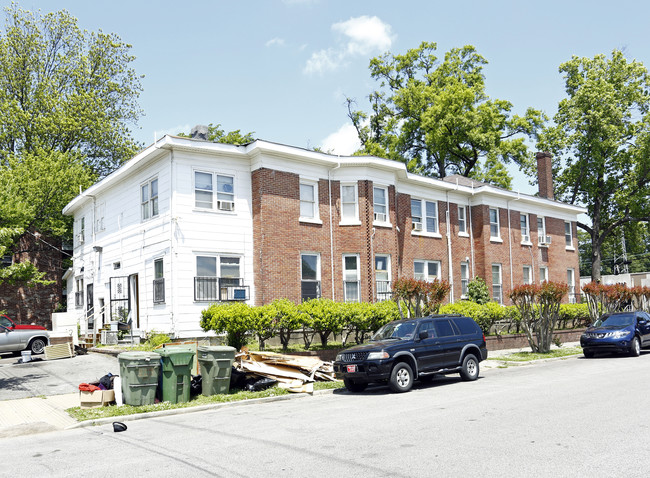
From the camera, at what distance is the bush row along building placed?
21062 mm

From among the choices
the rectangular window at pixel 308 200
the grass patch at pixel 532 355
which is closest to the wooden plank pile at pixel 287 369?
the grass patch at pixel 532 355

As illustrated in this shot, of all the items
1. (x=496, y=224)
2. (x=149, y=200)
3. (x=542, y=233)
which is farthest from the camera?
(x=542, y=233)

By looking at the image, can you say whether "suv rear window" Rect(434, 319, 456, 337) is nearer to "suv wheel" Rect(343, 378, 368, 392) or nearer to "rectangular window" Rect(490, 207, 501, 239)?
"suv wheel" Rect(343, 378, 368, 392)

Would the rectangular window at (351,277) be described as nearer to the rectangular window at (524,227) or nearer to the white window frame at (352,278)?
the white window frame at (352,278)

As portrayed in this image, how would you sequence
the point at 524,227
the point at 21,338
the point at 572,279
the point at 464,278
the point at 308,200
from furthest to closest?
the point at 572,279 < the point at 524,227 < the point at 464,278 < the point at 308,200 < the point at 21,338

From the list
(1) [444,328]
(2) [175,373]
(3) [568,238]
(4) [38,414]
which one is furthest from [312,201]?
(3) [568,238]

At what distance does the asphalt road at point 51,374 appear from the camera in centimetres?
1497

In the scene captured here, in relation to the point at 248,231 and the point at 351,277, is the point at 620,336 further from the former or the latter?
the point at 248,231

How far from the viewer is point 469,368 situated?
51.5ft

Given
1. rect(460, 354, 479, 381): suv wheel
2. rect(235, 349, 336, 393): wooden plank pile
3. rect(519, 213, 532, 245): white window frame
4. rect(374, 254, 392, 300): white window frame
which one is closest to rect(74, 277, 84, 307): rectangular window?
rect(374, 254, 392, 300): white window frame

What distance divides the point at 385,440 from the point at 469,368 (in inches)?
317

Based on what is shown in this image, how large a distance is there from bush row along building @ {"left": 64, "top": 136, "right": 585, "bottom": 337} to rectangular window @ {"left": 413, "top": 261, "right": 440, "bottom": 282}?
0.06 m

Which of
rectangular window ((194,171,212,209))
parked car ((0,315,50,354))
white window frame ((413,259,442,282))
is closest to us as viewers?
rectangular window ((194,171,212,209))

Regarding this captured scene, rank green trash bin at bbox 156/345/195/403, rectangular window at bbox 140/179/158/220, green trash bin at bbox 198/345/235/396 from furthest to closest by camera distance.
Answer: rectangular window at bbox 140/179/158/220, green trash bin at bbox 198/345/235/396, green trash bin at bbox 156/345/195/403
